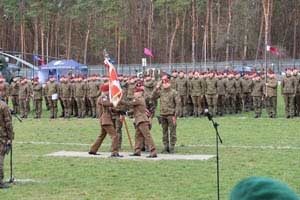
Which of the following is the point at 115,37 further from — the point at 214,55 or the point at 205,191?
the point at 205,191

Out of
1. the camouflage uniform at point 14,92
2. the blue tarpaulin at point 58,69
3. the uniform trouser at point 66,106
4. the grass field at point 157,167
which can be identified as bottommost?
the grass field at point 157,167

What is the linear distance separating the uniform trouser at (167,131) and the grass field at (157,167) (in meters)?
0.42

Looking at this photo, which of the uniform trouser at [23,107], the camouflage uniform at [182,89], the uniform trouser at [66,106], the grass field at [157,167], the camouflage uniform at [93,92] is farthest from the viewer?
the uniform trouser at [23,107]

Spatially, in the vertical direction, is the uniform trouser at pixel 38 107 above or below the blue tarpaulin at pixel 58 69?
below

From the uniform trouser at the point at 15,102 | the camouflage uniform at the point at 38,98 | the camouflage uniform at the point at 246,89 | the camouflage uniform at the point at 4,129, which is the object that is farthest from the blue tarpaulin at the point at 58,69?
the camouflage uniform at the point at 4,129

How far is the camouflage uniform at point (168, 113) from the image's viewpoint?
55.4ft

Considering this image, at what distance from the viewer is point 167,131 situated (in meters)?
17.1

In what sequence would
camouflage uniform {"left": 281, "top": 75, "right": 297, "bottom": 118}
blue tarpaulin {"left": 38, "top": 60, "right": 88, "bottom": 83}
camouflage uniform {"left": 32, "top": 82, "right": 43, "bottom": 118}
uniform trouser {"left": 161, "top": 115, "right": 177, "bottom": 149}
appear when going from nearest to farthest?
uniform trouser {"left": 161, "top": 115, "right": 177, "bottom": 149}
camouflage uniform {"left": 281, "top": 75, "right": 297, "bottom": 118}
camouflage uniform {"left": 32, "top": 82, "right": 43, "bottom": 118}
blue tarpaulin {"left": 38, "top": 60, "right": 88, "bottom": 83}

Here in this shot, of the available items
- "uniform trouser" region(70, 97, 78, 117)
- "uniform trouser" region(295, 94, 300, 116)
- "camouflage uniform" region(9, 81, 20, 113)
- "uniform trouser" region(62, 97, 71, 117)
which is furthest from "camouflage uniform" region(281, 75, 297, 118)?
"camouflage uniform" region(9, 81, 20, 113)

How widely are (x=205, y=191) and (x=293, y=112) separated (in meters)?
16.3

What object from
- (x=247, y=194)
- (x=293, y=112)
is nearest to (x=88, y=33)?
(x=293, y=112)

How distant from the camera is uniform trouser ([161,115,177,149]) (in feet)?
55.3

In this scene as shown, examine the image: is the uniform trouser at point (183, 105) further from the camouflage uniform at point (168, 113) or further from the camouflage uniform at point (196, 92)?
the camouflage uniform at point (168, 113)

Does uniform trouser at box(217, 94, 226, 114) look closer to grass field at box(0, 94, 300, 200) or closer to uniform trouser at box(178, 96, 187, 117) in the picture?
uniform trouser at box(178, 96, 187, 117)
